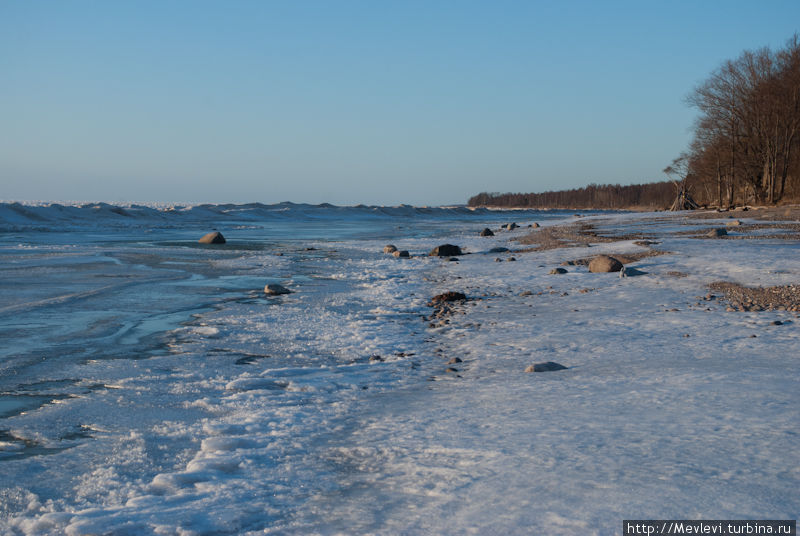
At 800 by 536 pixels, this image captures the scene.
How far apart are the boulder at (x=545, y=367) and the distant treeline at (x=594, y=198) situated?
105422 millimetres

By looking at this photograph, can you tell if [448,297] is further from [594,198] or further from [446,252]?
[594,198]

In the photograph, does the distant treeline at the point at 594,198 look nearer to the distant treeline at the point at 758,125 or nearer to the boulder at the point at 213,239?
the distant treeline at the point at 758,125

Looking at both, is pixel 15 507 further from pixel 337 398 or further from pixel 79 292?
pixel 79 292

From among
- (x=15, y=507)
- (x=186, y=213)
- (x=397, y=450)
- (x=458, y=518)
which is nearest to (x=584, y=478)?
(x=458, y=518)

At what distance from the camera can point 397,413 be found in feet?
13.2

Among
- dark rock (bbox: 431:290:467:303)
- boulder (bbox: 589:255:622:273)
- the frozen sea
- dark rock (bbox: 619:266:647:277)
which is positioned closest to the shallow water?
the frozen sea

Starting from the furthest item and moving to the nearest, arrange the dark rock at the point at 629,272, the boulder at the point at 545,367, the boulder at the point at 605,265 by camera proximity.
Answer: the boulder at the point at 605,265
the dark rock at the point at 629,272
the boulder at the point at 545,367

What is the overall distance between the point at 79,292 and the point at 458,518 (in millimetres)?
9263

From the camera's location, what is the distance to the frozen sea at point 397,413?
2.59 meters

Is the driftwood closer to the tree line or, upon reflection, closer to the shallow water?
the tree line

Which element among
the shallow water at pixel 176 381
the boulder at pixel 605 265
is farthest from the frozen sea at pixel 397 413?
the boulder at pixel 605 265

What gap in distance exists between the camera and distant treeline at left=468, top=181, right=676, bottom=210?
114 m

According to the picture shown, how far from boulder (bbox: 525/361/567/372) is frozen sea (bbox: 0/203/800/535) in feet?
0.44

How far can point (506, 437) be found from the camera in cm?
339
